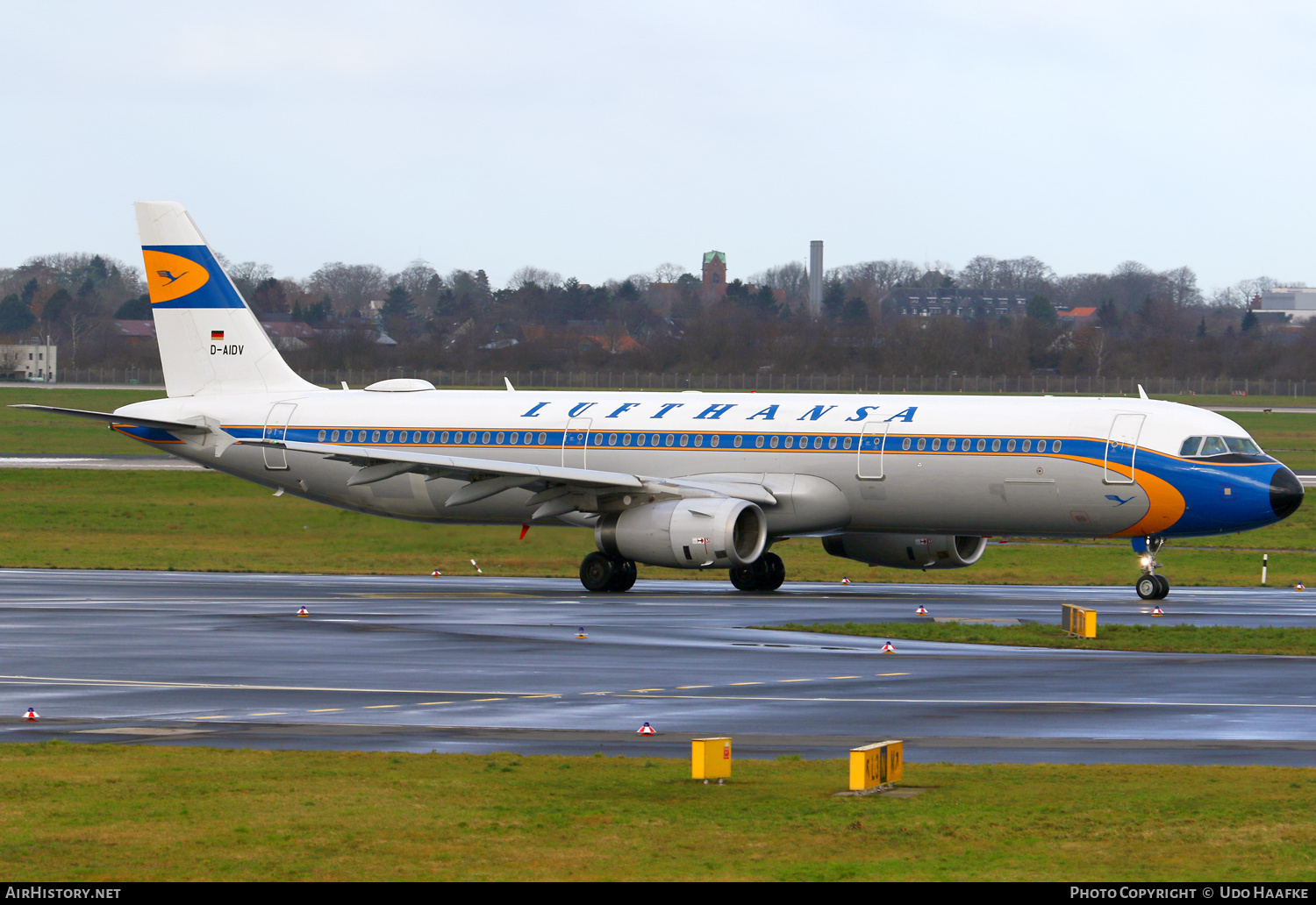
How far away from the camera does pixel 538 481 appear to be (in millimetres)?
40531

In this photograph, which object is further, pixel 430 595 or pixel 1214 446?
pixel 430 595

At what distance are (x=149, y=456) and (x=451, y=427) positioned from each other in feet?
170

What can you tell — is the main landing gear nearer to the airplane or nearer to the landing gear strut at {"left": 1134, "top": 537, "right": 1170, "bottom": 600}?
the airplane

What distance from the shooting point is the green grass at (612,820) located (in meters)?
13.0

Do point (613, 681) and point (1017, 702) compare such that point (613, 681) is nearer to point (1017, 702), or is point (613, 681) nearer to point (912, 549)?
point (1017, 702)

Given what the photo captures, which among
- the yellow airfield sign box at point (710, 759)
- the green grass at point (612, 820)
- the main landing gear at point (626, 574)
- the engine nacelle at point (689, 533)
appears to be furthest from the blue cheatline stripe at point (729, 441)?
the yellow airfield sign box at point (710, 759)

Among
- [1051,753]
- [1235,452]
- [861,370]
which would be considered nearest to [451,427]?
[1235,452]

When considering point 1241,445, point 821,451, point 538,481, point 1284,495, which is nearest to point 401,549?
point 538,481

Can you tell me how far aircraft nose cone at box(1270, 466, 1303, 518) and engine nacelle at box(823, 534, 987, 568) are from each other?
23.4 ft

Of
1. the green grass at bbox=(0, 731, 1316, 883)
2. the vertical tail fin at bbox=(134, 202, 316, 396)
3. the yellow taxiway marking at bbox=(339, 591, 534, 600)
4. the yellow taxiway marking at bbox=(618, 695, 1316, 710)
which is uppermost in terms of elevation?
the vertical tail fin at bbox=(134, 202, 316, 396)

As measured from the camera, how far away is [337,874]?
12727mm

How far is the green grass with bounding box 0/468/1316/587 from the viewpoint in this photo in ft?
155

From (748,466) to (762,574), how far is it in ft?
8.81

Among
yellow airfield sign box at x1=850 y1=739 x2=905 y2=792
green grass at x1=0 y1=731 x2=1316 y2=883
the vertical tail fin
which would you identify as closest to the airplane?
the vertical tail fin
